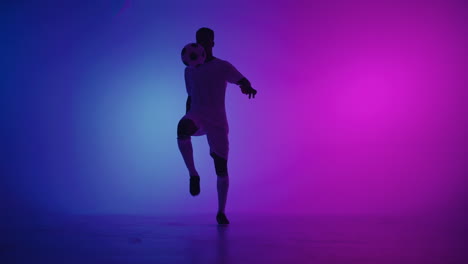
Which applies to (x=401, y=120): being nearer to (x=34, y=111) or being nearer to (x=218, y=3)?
(x=218, y=3)

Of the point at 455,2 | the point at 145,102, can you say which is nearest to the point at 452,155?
the point at 455,2

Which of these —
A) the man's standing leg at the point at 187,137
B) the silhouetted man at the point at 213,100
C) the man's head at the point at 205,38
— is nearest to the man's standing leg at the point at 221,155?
the silhouetted man at the point at 213,100

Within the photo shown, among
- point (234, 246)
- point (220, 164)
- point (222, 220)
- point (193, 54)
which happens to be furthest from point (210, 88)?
point (234, 246)

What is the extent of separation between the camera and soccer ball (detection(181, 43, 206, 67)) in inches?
98.2

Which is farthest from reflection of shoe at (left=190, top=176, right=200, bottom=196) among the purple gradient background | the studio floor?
the purple gradient background

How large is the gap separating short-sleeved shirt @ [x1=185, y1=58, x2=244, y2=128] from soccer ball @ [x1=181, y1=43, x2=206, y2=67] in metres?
0.11

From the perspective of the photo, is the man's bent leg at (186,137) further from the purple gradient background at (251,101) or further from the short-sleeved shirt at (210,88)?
the purple gradient background at (251,101)

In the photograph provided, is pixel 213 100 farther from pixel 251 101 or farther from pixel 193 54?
pixel 251 101

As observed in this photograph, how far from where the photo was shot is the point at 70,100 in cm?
465

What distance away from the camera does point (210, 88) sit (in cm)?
261

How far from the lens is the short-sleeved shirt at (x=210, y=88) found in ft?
8.46

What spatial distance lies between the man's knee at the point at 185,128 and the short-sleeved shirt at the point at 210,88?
139 mm

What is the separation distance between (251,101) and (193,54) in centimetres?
215

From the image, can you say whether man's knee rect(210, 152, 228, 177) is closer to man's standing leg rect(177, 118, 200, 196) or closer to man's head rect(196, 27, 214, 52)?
man's standing leg rect(177, 118, 200, 196)
